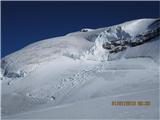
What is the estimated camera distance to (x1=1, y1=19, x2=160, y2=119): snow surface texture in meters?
11.0

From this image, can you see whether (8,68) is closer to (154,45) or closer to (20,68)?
(20,68)

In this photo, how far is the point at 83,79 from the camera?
15.3 metres

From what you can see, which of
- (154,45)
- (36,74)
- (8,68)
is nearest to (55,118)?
(36,74)

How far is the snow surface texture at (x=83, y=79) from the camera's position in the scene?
11.0 m

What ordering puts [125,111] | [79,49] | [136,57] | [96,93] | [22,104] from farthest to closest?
1. [79,49]
2. [136,57]
3. [22,104]
4. [96,93]
5. [125,111]

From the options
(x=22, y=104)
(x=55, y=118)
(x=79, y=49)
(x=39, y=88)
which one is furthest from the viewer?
(x=79, y=49)

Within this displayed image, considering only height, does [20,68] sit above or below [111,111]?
above

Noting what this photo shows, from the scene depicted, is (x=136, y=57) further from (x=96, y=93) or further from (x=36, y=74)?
(x=36, y=74)

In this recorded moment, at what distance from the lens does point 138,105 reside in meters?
10.2

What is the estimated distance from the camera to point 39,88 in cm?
1559

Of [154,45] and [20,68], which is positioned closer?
[154,45]

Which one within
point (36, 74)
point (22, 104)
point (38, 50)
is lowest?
point (22, 104)

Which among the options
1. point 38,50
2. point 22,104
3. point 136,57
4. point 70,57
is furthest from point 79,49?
point 22,104

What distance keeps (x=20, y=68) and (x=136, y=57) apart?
746cm
